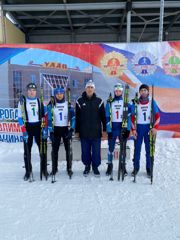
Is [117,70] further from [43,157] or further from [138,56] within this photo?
[43,157]

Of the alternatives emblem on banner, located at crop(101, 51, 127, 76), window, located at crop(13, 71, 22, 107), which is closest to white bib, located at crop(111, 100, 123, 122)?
emblem on banner, located at crop(101, 51, 127, 76)

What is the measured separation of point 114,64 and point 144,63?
75 centimetres

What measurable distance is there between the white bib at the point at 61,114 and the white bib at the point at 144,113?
1216 millimetres

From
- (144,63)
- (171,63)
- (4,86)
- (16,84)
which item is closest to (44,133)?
(16,84)

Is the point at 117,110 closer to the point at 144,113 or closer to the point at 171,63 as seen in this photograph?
the point at 144,113

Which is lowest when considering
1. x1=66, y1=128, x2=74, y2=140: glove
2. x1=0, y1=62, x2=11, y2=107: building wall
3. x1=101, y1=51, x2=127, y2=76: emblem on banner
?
x1=66, y1=128, x2=74, y2=140: glove

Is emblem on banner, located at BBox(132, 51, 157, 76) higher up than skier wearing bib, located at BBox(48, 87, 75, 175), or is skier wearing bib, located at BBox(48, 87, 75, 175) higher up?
emblem on banner, located at BBox(132, 51, 157, 76)

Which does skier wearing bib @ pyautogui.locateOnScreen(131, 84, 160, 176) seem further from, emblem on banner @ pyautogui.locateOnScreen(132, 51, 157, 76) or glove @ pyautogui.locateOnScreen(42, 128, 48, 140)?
emblem on banner @ pyautogui.locateOnScreen(132, 51, 157, 76)

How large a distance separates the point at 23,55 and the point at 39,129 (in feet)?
9.60

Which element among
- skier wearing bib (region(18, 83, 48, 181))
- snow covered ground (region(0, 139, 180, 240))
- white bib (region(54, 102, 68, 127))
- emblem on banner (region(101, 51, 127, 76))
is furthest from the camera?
emblem on banner (region(101, 51, 127, 76))

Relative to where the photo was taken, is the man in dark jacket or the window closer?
the man in dark jacket

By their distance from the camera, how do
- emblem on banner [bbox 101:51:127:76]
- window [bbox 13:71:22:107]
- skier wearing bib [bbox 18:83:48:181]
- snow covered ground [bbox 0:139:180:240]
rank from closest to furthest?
snow covered ground [bbox 0:139:180:240], skier wearing bib [bbox 18:83:48:181], emblem on banner [bbox 101:51:127:76], window [bbox 13:71:22:107]

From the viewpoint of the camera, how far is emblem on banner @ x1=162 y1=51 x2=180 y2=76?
680cm

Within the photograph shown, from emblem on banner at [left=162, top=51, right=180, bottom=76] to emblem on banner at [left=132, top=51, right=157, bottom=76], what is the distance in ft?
0.84
